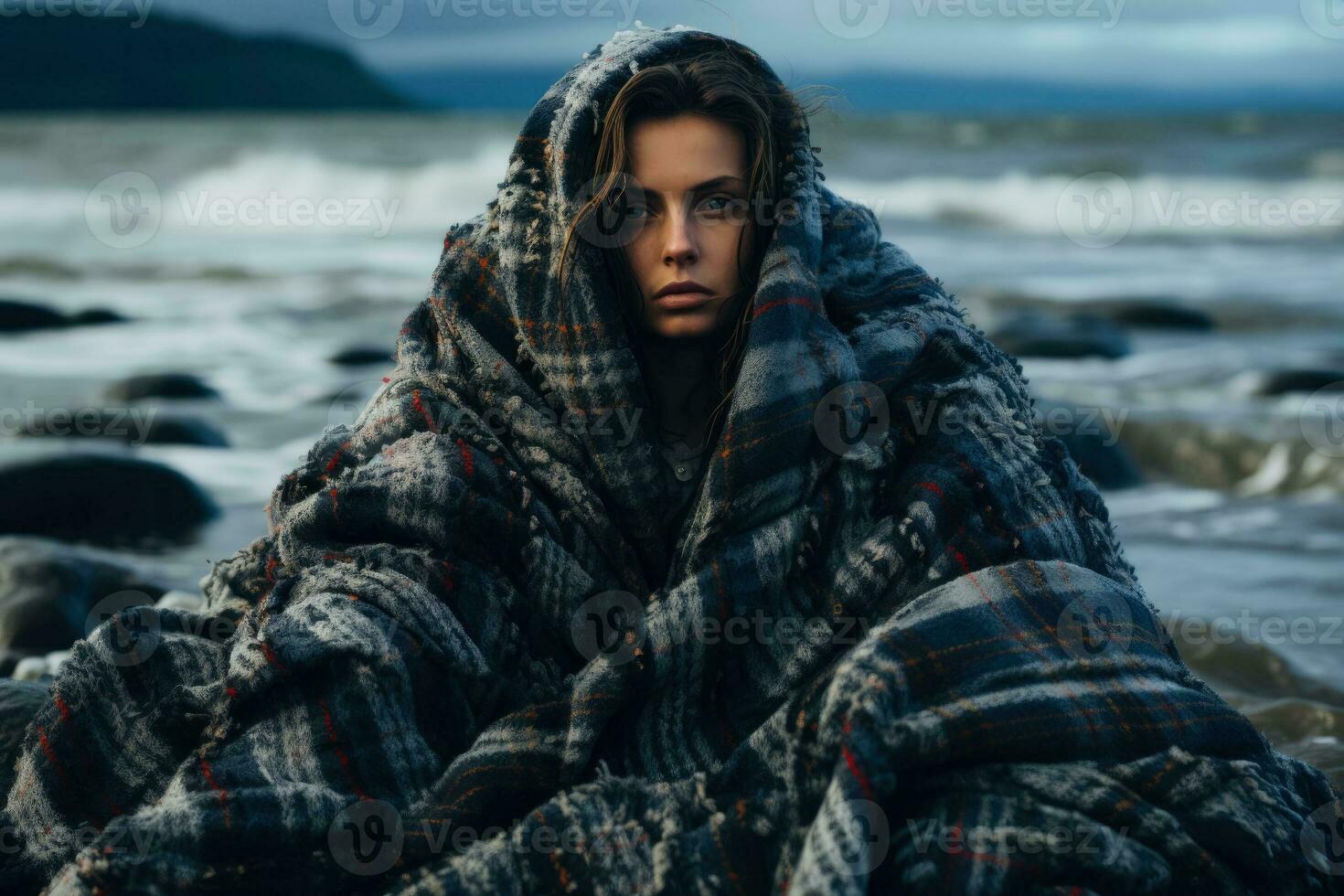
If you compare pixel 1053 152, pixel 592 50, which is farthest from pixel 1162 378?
pixel 1053 152

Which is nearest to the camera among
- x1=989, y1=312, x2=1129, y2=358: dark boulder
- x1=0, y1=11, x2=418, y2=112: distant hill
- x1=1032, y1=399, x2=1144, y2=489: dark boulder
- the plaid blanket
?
the plaid blanket

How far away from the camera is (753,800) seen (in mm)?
2307

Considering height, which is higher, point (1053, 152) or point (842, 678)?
point (1053, 152)

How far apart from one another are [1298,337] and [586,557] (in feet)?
35.7

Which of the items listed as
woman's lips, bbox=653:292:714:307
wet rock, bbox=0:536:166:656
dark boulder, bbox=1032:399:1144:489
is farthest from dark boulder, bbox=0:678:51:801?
dark boulder, bbox=1032:399:1144:489

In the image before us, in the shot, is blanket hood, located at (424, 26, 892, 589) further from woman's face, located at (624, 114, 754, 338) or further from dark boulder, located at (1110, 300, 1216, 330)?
dark boulder, located at (1110, 300, 1216, 330)

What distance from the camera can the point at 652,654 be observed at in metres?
2.53

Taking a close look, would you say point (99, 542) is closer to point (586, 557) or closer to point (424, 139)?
point (586, 557)

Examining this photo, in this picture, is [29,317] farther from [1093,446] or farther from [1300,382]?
[1300,382]

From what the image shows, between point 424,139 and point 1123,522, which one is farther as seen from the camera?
point 424,139

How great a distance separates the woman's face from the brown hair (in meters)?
0.02

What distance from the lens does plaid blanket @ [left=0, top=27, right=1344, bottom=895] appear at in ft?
7.39

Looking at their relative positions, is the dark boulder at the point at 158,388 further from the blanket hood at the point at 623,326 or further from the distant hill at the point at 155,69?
the distant hill at the point at 155,69

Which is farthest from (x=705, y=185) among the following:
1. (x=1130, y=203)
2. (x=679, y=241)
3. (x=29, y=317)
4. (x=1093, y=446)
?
(x=1130, y=203)
